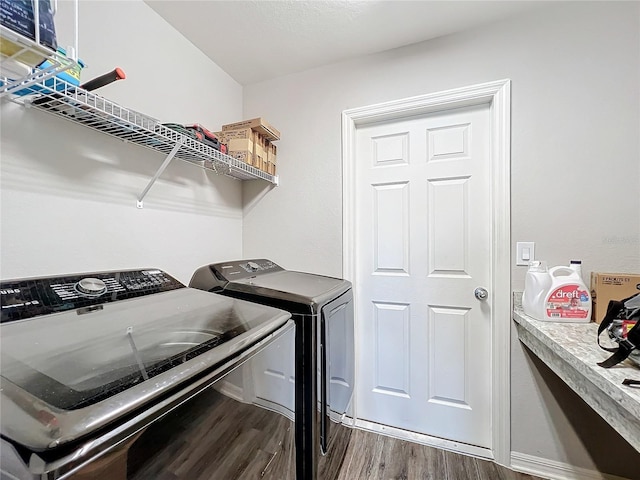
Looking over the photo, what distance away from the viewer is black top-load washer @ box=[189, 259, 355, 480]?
1099 millimetres

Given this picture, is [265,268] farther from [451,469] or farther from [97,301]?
[451,469]

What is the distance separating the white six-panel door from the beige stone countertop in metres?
0.34

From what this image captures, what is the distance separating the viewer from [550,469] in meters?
1.53

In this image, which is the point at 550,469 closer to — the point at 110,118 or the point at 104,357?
the point at 104,357

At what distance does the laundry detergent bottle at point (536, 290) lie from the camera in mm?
1423

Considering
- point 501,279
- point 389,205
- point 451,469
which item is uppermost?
point 389,205

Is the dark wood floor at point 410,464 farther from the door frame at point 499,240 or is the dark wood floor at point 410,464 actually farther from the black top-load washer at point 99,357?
the black top-load washer at point 99,357

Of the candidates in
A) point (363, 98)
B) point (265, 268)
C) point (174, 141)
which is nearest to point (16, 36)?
point (174, 141)

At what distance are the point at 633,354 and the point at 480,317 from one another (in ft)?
2.83

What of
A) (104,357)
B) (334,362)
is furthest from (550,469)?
(104,357)

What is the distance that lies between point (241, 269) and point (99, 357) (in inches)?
40.3

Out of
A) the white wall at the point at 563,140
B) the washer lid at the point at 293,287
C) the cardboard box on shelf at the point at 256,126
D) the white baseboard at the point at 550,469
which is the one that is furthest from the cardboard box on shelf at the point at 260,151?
the white baseboard at the point at 550,469

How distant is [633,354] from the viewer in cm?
90

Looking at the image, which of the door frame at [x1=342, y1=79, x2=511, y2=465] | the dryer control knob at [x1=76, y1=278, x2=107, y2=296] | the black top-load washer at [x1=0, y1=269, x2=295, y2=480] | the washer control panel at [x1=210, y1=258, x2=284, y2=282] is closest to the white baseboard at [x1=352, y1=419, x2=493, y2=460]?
the door frame at [x1=342, y1=79, x2=511, y2=465]
